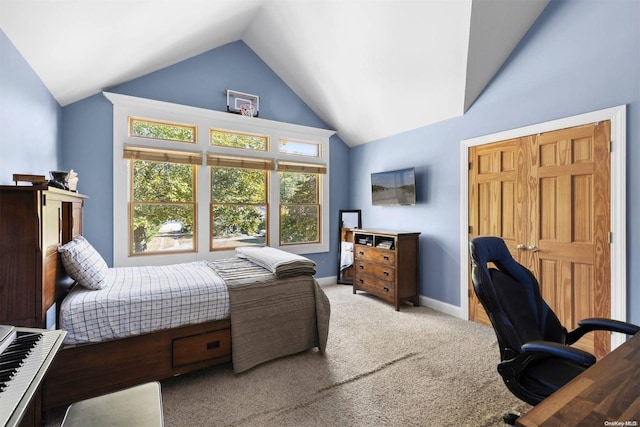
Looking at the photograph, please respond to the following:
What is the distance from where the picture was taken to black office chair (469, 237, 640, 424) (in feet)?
4.50

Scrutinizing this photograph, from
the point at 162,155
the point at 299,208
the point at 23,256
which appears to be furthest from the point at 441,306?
the point at 162,155

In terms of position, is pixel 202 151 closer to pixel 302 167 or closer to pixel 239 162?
pixel 239 162

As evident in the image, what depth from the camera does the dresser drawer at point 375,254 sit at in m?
3.92

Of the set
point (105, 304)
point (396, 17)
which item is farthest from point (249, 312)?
point (396, 17)

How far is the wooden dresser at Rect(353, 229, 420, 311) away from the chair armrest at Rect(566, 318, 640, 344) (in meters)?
2.22

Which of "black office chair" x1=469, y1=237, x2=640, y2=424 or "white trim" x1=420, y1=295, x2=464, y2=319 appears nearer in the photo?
"black office chair" x1=469, y1=237, x2=640, y2=424

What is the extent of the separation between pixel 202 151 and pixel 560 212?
13.9 feet

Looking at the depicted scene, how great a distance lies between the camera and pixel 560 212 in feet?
8.91

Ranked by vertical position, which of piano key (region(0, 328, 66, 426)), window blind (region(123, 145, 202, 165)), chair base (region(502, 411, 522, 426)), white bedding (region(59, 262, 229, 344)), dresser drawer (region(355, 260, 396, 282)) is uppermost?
window blind (region(123, 145, 202, 165))

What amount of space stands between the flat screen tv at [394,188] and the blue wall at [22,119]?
13.2ft

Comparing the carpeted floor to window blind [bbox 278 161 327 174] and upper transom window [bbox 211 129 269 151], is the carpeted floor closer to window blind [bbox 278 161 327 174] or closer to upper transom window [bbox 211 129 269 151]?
window blind [bbox 278 161 327 174]

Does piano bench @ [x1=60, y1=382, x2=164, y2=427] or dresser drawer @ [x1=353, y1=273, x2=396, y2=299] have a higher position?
piano bench @ [x1=60, y1=382, x2=164, y2=427]

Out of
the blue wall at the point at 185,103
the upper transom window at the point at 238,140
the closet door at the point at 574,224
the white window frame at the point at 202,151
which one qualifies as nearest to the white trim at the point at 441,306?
the closet door at the point at 574,224

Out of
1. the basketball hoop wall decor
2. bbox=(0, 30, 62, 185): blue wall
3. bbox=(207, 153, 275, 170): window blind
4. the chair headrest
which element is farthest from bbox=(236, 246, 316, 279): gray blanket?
the basketball hoop wall decor
